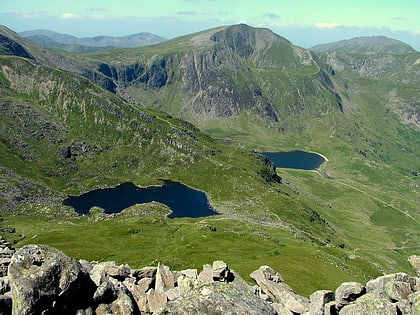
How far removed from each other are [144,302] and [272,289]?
22841 mm

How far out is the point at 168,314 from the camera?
33.9 meters

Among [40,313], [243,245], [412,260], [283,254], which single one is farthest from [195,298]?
[243,245]

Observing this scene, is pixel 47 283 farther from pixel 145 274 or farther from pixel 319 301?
pixel 319 301

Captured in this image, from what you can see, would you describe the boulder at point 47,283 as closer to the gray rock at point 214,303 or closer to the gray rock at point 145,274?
the gray rock at point 214,303

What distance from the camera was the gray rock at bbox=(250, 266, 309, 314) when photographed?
5491 centimetres

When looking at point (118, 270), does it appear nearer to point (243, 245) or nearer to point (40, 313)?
point (40, 313)

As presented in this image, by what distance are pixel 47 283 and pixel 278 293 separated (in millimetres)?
34628

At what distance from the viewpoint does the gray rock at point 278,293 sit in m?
A: 54.9

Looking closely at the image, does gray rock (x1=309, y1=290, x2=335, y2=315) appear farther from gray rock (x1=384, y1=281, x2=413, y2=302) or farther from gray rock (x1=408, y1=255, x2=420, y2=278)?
gray rock (x1=408, y1=255, x2=420, y2=278)

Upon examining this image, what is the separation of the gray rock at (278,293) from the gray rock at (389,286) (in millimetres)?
8921

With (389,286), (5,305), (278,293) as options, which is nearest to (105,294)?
(5,305)

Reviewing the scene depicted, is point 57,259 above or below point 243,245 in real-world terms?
above

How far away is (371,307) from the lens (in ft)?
132

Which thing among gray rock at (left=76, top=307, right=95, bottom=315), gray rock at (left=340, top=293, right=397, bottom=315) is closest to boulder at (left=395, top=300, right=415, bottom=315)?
gray rock at (left=340, top=293, right=397, bottom=315)
